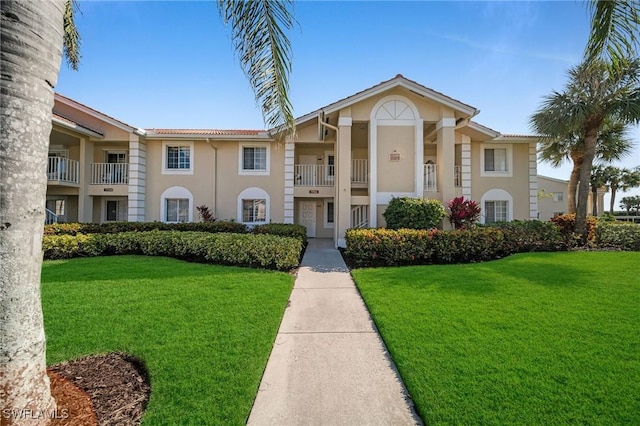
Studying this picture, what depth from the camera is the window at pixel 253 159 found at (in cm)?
1648

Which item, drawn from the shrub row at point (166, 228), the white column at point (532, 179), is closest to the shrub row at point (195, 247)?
the shrub row at point (166, 228)

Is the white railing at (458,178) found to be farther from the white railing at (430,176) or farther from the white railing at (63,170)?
the white railing at (63,170)

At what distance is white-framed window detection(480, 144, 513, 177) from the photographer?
1678cm

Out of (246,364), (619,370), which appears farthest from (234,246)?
(619,370)

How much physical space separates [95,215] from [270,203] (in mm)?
10674

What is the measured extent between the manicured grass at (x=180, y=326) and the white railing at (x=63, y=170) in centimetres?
970

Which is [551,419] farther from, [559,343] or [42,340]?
[42,340]

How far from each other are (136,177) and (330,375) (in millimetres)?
16330

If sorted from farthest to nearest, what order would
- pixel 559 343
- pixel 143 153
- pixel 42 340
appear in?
pixel 143 153, pixel 559 343, pixel 42 340

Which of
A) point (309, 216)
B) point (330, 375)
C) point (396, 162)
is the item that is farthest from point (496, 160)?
point (330, 375)

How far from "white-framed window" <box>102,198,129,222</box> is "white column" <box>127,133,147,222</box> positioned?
7.92 feet

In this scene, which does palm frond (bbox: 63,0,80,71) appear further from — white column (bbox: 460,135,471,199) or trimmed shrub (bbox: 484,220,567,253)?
white column (bbox: 460,135,471,199)

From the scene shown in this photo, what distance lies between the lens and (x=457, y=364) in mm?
3535

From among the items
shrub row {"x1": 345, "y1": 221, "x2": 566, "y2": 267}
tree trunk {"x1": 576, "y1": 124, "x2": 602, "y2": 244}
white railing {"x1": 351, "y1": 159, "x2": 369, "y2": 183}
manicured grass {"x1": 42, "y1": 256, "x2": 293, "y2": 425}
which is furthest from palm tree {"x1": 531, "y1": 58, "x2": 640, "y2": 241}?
manicured grass {"x1": 42, "y1": 256, "x2": 293, "y2": 425}
